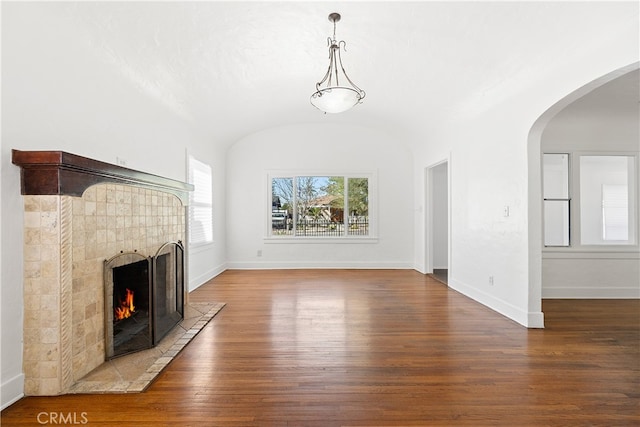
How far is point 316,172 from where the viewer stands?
23.5ft

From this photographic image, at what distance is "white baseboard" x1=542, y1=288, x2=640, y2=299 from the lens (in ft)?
15.1

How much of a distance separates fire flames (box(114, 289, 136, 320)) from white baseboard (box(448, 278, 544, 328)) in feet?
13.0

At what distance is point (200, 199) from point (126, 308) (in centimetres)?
309

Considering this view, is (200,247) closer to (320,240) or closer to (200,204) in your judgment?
(200,204)

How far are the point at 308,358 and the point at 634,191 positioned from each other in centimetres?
531

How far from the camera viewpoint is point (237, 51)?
10.9 ft

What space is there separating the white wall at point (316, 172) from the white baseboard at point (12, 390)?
503 centimetres

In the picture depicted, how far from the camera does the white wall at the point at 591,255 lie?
4.64m

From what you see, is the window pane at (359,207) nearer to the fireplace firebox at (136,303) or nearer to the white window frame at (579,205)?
the white window frame at (579,205)

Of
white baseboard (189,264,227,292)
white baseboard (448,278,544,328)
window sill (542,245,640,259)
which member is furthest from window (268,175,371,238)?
window sill (542,245,640,259)

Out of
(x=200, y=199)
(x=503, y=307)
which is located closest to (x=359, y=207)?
(x=200, y=199)

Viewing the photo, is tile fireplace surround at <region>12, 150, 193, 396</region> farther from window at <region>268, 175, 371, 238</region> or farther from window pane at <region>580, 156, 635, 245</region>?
window pane at <region>580, 156, 635, 245</region>

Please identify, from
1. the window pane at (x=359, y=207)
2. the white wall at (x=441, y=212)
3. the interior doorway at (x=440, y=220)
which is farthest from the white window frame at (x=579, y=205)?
the window pane at (x=359, y=207)

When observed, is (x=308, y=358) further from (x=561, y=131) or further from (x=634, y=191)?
(x=634, y=191)
